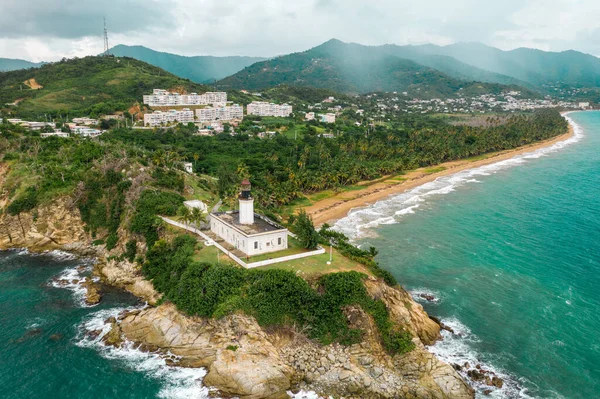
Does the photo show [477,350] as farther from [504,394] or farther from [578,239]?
[578,239]

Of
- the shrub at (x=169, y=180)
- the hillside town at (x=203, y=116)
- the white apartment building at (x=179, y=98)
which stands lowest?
the shrub at (x=169, y=180)

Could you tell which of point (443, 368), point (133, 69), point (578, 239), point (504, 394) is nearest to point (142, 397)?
point (443, 368)

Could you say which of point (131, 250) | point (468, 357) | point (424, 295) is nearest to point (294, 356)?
point (468, 357)

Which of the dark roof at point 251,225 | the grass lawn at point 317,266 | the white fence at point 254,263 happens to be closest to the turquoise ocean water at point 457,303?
the grass lawn at point 317,266

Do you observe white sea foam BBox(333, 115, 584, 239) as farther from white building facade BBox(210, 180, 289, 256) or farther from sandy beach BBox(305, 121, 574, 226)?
white building facade BBox(210, 180, 289, 256)

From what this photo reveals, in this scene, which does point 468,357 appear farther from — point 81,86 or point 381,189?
point 81,86

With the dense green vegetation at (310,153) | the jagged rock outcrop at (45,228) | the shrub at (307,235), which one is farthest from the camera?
the dense green vegetation at (310,153)

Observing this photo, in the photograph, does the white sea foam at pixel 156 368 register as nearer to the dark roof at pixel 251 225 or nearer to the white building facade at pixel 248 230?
the white building facade at pixel 248 230
